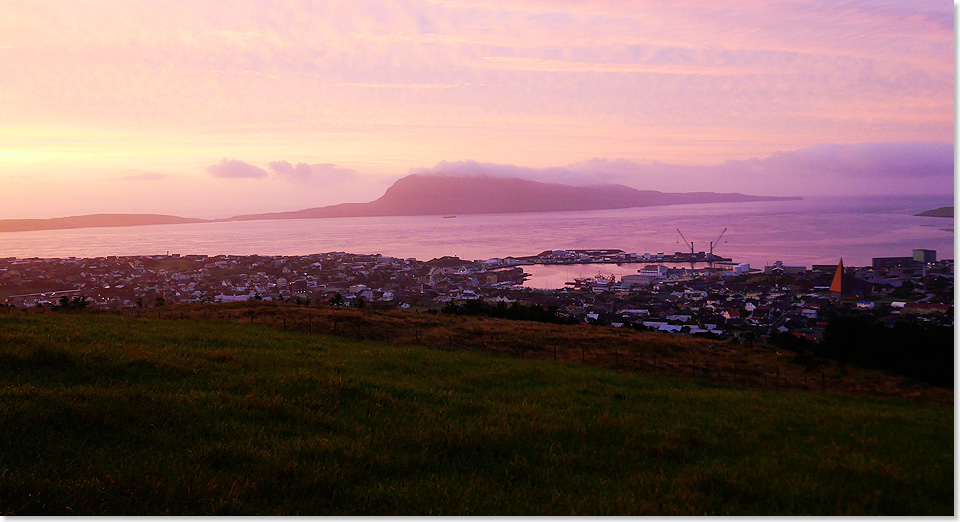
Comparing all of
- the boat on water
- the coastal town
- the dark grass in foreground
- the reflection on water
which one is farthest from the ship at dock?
the dark grass in foreground

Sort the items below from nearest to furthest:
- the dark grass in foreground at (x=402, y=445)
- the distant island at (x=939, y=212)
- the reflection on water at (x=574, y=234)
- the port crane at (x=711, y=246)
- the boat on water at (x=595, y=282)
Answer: the dark grass in foreground at (x=402, y=445)
the distant island at (x=939, y=212)
the reflection on water at (x=574, y=234)
the boat on water at (x=595, y=282)
the port crane at (x=711, y=246)

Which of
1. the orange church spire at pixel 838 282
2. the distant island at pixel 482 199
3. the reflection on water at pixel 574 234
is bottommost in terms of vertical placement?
the orange church spire at pixel 838 282

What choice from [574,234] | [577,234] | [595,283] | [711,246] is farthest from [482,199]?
[711,246]

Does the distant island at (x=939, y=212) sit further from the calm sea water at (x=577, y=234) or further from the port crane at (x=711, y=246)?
the port crane at (x=711, y=246)

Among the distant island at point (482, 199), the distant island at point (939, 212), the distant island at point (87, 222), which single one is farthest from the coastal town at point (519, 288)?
the distant island at point (482, 199)

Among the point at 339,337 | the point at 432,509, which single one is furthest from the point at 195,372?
the point at 339,337

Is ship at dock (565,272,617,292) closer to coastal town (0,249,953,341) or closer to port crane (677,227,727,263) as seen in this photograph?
coastal town (0,249,953,341)

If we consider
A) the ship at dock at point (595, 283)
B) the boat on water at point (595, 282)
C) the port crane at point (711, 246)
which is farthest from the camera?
the port crane at point (711, 246)

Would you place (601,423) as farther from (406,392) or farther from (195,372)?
(195,372)
